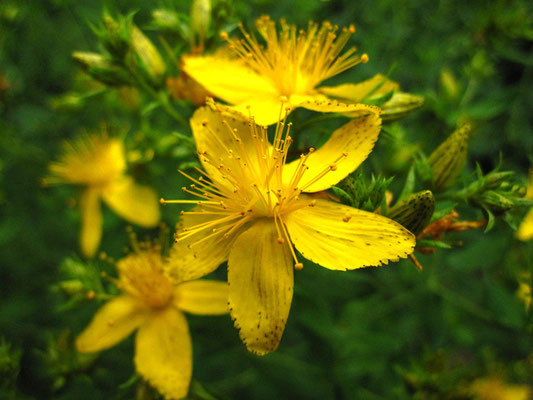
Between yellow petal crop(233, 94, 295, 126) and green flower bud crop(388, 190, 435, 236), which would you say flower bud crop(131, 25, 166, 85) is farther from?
green flower bud crop(388, 190, 435, 236)

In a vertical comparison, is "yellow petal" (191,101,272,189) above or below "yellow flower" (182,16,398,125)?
below

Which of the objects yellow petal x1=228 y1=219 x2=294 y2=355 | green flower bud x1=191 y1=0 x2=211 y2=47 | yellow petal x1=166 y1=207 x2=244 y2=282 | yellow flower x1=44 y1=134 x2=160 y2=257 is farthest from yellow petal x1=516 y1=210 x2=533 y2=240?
yellow flower x1=44 y1=134 x2=160 y2=257

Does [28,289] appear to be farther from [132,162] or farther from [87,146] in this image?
[132,162]

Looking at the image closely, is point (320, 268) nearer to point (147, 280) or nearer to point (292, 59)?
point (147, 280)

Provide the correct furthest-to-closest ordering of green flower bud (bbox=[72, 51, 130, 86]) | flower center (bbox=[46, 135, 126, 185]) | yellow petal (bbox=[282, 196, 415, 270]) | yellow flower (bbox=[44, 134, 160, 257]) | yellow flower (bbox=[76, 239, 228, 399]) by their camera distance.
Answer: flower center (bbox=[46, 135, 126, 185]) → yellow flower (bbox=[44, 134, 160, 257]) → green flower bud (bbox=[72, 51, 130, 86]) → yellow flower (bbox=[76, 239, 228, 399]) → yellow petal (bbox=[282, 196, 415, 270])

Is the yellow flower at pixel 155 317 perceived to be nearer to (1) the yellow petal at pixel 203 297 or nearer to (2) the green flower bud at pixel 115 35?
(1) the yellow petal at pixel 203 297

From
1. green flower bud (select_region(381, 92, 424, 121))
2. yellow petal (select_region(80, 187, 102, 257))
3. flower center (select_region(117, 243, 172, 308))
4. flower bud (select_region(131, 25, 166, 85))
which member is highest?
green flower bud (select_region(381, 92, 424, 121))
